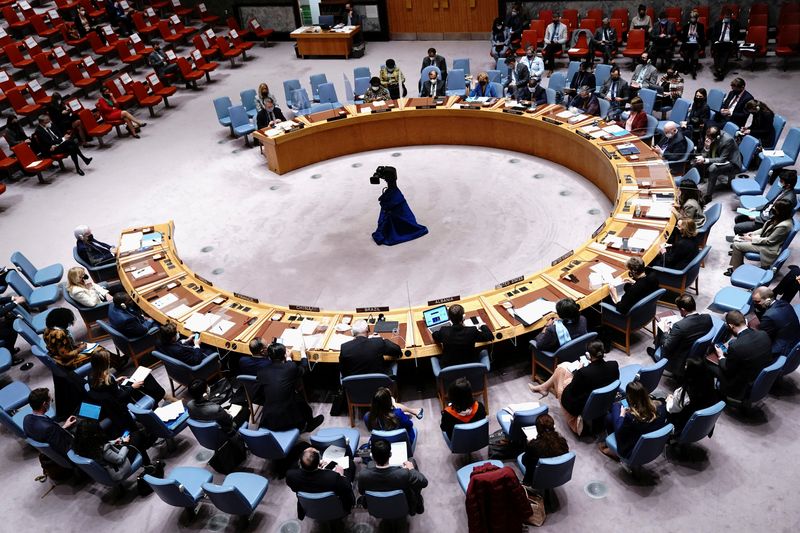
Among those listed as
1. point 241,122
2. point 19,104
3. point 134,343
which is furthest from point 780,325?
point 19,104

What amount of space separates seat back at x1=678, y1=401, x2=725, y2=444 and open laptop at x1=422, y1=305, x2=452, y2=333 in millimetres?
2796

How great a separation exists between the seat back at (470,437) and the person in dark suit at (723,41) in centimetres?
1266

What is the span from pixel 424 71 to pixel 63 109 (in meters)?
8.64

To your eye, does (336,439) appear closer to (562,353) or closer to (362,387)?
(362,387)

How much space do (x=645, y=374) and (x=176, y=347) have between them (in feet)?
17.0

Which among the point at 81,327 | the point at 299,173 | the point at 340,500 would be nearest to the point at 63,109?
the point at 299,173

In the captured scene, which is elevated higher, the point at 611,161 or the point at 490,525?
the point at 611,161

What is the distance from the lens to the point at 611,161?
10.8 metres

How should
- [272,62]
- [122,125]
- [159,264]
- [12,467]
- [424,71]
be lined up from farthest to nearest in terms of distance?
[272,62]
[122,125]
[424,71]
[159,264]
[12,467]

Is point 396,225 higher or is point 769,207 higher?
point 769,207

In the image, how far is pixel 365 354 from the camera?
7.29 metres

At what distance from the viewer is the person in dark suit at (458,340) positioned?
24.0 ft

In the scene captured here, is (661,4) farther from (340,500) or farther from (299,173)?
(340,500)

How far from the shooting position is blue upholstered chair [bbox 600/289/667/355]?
304 inches
